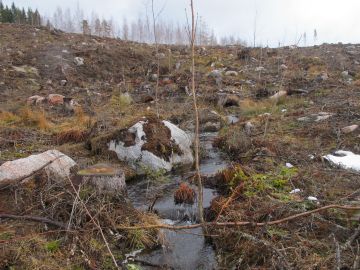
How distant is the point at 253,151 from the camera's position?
6391 mm

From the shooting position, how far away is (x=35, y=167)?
4594 millimetres

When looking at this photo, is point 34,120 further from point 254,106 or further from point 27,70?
point 27,70

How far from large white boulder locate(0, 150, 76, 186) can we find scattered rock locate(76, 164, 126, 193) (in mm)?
285

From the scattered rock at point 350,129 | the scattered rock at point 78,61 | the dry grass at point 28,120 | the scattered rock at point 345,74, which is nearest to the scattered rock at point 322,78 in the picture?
the scattered rock at point 345,74

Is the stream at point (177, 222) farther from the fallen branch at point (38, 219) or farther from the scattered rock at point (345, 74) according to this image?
the scattered rock at point (345, 74)

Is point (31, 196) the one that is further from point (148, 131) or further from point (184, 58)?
point (184, 58)

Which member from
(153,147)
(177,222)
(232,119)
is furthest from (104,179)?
(232,119)

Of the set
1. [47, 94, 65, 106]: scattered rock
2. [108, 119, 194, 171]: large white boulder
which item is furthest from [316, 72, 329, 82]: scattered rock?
[47, 94, 65, 106]: scattered rock

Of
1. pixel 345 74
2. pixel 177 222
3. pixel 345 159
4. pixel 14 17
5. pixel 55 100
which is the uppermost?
pixel 14 17

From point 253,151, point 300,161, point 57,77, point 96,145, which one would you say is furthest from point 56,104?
point 300,161

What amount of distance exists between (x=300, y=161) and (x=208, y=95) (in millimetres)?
6644

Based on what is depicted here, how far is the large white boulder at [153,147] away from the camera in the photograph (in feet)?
19.7

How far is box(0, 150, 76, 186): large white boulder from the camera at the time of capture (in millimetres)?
4359

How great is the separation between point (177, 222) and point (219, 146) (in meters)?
3.27
